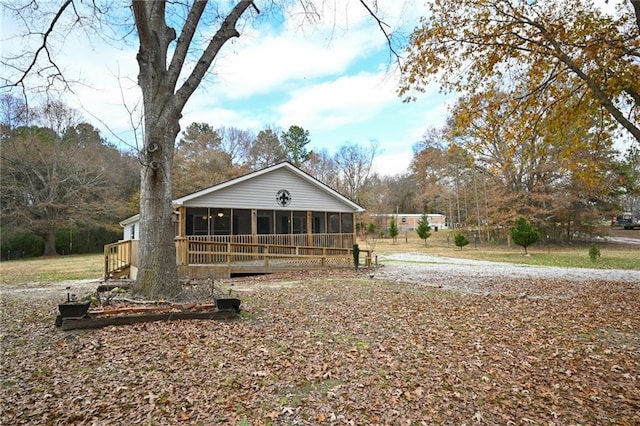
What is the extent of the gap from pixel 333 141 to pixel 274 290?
135 ft

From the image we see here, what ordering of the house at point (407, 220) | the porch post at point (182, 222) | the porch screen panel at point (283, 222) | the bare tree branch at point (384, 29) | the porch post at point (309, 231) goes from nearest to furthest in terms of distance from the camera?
the bare tree branch at point (384, 29), the porch post at point (182, 222), the porch screen panel at point (283, 222), the porch post at point (309, 231), the house at point (407, 220)

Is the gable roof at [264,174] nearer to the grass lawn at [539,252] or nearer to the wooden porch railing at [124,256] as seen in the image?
the wooden porch railing at [124,256]

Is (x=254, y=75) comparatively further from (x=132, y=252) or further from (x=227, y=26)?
(x=132, y=252)

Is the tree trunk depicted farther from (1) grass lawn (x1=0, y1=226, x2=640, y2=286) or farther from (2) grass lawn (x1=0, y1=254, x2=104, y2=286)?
(2) grass lawn (x1=0, y1=254, x2=104, y2=286)

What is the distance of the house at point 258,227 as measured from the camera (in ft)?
43.5

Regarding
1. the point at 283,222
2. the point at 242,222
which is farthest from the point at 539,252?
the point at 242,222

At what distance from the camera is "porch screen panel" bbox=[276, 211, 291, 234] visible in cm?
1670

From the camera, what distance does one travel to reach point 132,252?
1380 cm

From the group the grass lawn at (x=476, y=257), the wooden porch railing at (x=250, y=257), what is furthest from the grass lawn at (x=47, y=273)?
the wooden porch railing at (x=250, y=257)

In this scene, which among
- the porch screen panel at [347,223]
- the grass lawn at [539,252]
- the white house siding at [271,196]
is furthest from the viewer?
the porch screen panel at [347,223]

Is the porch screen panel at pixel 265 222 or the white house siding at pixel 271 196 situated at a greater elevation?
the white house siding at pixel 271 196

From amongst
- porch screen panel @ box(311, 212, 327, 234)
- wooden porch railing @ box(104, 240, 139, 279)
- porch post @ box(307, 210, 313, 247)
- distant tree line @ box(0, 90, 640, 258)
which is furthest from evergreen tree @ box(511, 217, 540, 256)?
wooden porch railing @ box(104, 240, 139, 279)

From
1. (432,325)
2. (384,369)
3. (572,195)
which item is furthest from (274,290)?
(572,195)

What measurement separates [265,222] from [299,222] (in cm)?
188
